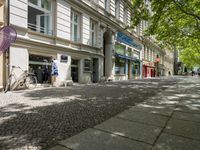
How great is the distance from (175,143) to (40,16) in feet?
37.1

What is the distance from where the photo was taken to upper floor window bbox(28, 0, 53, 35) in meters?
11.4

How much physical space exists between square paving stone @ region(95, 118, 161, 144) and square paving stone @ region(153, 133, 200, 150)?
16 cm

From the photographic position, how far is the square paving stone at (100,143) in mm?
3178

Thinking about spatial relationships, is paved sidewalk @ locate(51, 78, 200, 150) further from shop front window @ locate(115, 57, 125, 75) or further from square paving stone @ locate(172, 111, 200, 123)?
shop front window @ locate(115, 57, 125, 75)

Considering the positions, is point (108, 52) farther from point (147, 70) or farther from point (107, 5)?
point (147, 70)

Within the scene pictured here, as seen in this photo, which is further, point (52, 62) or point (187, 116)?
point (52, 62)

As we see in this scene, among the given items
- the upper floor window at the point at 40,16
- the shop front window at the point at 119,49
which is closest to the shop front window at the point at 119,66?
the shop front window at the point at 119,49

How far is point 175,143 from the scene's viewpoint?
3.46m

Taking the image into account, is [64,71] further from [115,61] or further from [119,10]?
[119,10]

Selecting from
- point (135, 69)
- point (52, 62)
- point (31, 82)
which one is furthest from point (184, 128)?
point (135, 69)

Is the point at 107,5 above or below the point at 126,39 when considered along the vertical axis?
above

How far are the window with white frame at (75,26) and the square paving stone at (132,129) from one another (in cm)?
1131

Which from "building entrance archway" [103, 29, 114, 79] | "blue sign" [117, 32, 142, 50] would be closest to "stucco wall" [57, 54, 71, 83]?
"building entrance archway" [103, 29, 114, 79]

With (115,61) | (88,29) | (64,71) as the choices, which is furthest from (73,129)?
(115,61)
